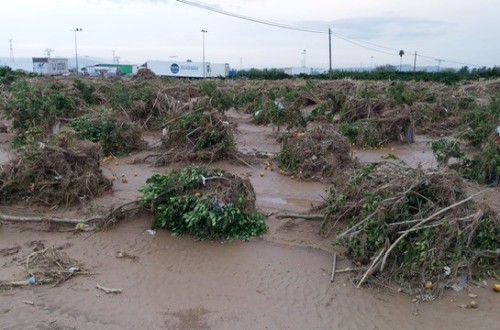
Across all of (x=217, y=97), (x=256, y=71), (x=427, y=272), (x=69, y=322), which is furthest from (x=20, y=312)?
(x=256, y=71)

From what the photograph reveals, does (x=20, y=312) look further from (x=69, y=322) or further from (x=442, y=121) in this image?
(x=442, y=121)

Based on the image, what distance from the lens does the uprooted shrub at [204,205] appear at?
527cm

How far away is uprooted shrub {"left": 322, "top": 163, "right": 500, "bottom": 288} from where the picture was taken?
4.39 metres

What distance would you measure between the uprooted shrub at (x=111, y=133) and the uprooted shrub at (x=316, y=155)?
372 cm

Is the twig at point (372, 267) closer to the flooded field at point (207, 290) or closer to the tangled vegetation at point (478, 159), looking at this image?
the flooded field at point (207, 290)

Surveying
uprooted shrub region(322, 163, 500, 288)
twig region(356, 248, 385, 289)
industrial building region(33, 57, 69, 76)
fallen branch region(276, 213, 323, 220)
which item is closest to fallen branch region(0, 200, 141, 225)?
fallen branch region(276, 213, 323, 220)

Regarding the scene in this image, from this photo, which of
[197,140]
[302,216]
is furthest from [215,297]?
[197,140]

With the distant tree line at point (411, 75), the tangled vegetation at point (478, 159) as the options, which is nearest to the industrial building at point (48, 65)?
the distant tree line at point (411, 75)

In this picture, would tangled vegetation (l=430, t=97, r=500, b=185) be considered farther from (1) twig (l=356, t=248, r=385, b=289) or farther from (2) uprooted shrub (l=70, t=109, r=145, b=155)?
(2) uprooted shrub (l=70, t=109, r=145, b=155)

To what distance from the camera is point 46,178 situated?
6.43 metres

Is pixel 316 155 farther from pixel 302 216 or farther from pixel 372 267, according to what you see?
pixel 372 267

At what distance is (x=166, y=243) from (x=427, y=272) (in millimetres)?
2917

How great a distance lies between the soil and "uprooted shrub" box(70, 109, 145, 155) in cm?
461

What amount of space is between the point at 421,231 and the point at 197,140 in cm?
586
